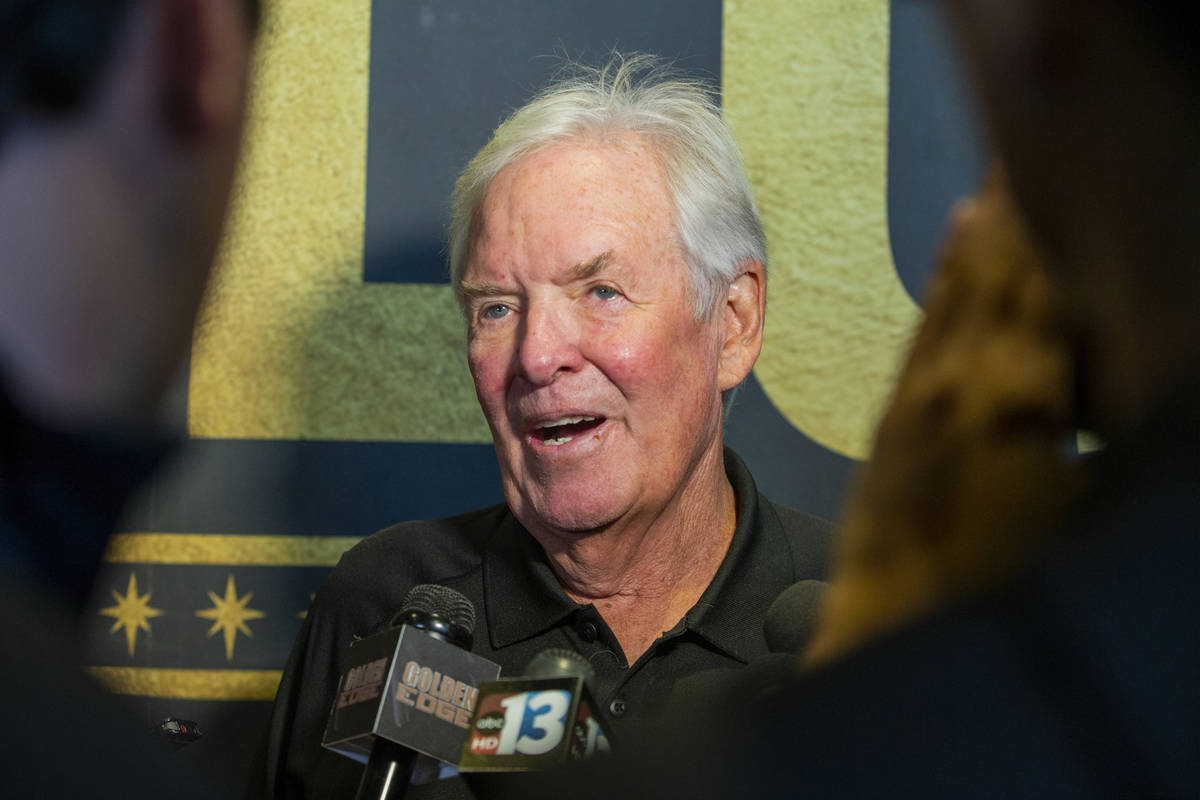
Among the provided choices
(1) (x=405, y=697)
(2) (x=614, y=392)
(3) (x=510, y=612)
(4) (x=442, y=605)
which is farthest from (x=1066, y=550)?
(3) (x=510, y=612)

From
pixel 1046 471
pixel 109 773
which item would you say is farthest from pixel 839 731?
pixel 109 773

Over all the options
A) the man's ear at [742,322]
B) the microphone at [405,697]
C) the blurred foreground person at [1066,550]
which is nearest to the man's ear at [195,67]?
the blurred foreground person at [1066,550]

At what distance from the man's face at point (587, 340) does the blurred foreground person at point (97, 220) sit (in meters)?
1.24

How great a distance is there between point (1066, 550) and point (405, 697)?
0.88 m

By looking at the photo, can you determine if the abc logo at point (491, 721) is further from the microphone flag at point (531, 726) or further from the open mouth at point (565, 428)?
the open mouth at point (565, 428)

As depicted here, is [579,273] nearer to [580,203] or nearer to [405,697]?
[580,203]

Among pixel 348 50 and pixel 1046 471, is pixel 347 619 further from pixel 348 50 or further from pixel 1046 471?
pixel 1046 471

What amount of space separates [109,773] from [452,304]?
203 centimetres

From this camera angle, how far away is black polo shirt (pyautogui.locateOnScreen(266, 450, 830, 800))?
1564 millimetres

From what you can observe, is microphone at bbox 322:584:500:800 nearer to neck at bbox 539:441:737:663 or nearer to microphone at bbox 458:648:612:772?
microphone at bbox 458:648:612:772

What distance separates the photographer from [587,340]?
1.60 meters

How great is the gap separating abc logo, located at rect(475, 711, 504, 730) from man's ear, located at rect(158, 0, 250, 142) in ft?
2.23

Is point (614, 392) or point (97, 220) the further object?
point (614, 392)

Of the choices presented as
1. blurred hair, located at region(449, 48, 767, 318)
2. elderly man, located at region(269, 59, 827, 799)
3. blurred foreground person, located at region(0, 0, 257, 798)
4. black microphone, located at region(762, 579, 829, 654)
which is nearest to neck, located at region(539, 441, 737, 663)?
elderly man, located at region(269, 59, 827, 799)
